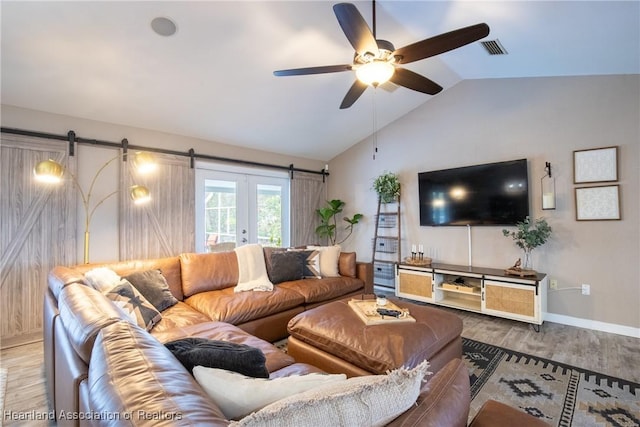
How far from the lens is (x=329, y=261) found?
12.1ft

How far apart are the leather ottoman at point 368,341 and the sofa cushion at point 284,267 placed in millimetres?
1116

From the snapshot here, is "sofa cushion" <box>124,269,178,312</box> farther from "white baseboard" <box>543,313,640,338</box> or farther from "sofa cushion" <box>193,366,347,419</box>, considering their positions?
"white baseboard" <box>543,313,640,338</box>

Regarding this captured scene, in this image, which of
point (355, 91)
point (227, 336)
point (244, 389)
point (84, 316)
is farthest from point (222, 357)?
point (355, 91)

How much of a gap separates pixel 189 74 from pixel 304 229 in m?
3.14

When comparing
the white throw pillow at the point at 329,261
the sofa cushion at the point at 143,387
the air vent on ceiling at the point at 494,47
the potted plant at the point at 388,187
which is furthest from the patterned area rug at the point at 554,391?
the air vent on ceiling at the point at 494,47

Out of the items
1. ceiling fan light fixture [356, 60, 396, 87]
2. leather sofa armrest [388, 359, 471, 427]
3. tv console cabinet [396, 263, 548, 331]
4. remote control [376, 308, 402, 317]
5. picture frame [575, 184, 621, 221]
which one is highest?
ceiling fan light fixture [356, 60, 396, 87]

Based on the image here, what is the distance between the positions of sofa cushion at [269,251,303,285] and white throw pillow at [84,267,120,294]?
4.96 ft

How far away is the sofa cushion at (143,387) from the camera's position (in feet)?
2.05

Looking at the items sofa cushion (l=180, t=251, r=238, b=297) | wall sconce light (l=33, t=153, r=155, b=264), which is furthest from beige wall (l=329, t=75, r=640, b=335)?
wall sconce light (l=33, t=153, r=155, b=264)

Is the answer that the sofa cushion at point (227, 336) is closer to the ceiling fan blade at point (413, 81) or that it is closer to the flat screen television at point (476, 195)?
the ceiling fan blade at point (413, 81)

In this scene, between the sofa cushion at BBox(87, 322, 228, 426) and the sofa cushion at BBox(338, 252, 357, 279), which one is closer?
the sofa cushion at BBox(87, 322, 228, 426)

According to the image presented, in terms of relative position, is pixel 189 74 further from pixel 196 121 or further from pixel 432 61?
pixel 432 61

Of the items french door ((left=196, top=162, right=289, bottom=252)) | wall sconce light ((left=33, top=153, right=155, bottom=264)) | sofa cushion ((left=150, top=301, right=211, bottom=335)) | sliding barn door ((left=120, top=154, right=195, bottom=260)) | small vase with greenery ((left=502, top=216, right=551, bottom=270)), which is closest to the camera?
A: sofa cushion ((left=150, top=301, right=211, bottom=335))

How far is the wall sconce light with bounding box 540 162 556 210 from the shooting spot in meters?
3.31
